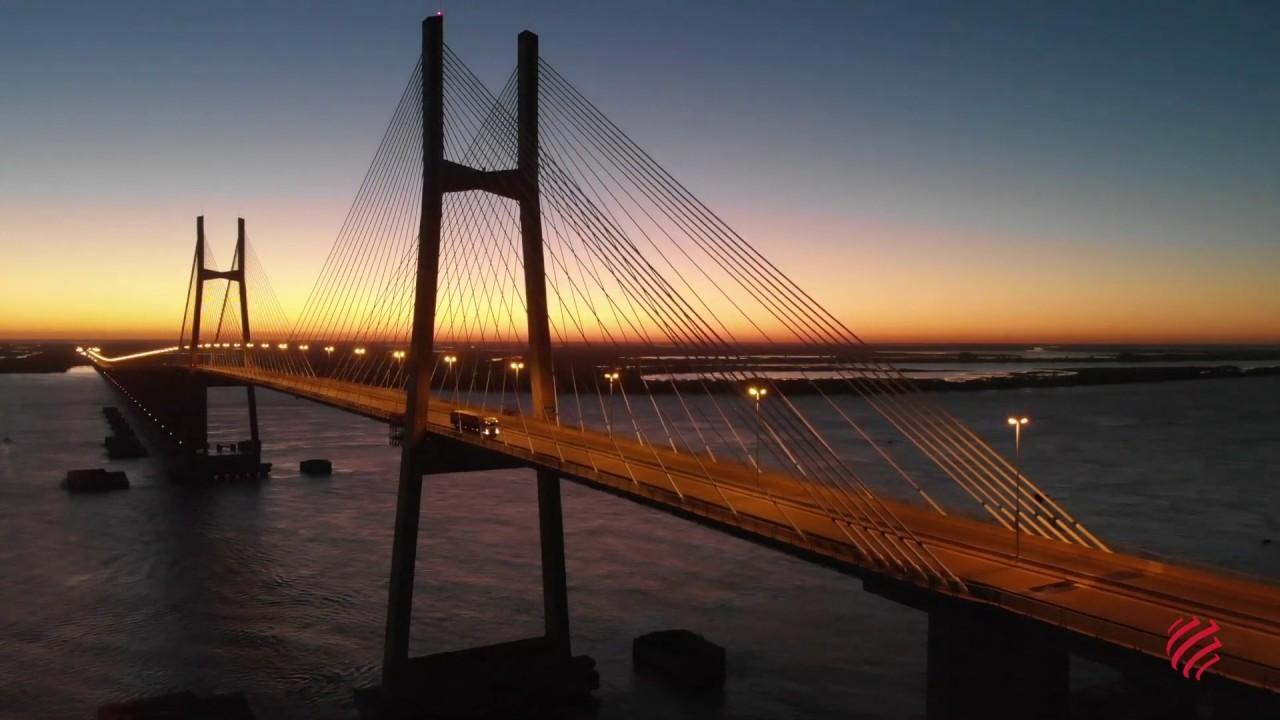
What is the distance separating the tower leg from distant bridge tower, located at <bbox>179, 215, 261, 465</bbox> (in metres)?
47.5

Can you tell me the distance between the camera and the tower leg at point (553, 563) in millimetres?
25984

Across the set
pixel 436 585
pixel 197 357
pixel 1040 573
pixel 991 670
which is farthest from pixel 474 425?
pixel 197 357

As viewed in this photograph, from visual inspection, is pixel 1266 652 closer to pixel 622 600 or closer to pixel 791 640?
pixel 791 640

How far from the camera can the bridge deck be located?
10.8 metres

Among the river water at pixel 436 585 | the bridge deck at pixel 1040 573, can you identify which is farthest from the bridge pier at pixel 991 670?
the river water at pixel 436 585

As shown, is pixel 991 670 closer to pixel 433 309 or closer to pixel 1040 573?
pixel 1040 573

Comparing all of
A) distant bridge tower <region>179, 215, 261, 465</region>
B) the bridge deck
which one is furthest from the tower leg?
distant bridge tower <region>179, 215, 261, 465</region>

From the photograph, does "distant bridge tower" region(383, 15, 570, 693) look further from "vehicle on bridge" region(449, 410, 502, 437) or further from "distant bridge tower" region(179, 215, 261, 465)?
"distant bridge tower" region(179, 215, 261, 465)

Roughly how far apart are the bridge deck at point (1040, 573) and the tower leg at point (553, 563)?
149 inches

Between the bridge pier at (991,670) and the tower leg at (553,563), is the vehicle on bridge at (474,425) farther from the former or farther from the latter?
the bridge pier at (991,670)

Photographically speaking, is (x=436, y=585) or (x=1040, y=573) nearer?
(x=1040, y=573)

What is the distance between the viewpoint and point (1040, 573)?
14.5m

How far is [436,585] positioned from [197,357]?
5440 cm

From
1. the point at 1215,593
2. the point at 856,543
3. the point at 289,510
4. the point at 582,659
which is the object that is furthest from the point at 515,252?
the point at 289,510
